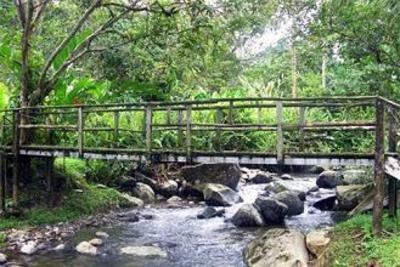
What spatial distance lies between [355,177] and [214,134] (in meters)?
6.44

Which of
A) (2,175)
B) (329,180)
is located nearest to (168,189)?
(329,180)

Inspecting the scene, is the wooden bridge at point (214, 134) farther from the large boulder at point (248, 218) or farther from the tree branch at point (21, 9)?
the tree branch at point (21, 9)

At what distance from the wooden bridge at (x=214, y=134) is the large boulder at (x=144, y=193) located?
1.82 m

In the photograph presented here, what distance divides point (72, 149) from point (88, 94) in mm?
3329

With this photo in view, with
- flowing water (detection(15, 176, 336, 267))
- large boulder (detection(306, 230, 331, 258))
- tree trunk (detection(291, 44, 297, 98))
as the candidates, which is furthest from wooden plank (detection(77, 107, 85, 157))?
tree trunk (detection(291, 44, 297, 98))

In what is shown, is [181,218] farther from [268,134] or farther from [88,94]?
[88,94]

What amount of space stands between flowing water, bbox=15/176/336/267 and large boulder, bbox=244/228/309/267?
15.9 inches

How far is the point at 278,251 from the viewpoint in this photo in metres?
8.44

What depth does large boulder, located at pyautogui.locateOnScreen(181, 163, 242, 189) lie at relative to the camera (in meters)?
16.5

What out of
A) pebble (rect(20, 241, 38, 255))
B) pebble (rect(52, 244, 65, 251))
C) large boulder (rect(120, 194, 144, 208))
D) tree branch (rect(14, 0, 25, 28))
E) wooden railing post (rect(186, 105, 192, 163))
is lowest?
pebble (rect(52, 244, 65, 251))

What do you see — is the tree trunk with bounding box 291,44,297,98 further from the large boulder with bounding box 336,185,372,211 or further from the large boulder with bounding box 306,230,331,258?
the large boulder with bounding box 306,230,331,258

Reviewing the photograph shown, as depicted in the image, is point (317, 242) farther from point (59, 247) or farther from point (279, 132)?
point (59, 247)

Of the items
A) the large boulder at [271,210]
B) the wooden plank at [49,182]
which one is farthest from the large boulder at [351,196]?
the wooden plank at [49,182]

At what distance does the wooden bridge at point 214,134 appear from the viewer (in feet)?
27.9
